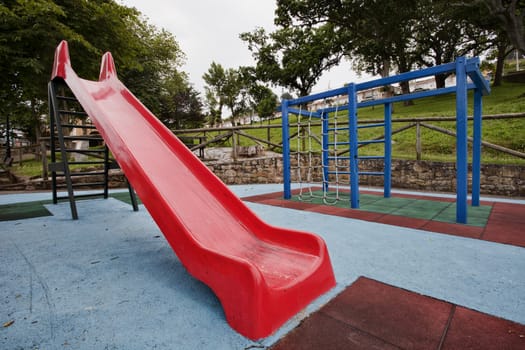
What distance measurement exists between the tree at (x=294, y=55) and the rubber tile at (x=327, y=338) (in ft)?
89.4

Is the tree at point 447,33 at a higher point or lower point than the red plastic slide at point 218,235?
higher

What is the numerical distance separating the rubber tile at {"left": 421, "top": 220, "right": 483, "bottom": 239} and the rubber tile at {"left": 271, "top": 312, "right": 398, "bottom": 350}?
1969 mm

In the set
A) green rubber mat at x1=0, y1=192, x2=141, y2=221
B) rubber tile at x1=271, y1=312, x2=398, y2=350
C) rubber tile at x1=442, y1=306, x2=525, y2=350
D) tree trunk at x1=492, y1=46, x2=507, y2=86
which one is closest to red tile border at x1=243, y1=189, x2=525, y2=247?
rubber tile at x1=442, y1=306, x2=525, y2=350

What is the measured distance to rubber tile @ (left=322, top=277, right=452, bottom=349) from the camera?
115 centimetres

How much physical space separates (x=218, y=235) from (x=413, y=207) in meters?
3.07

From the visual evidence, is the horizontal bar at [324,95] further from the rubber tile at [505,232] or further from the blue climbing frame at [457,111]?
the rubber tile at [505,232]

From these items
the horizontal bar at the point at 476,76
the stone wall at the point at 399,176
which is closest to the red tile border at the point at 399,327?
the horizontal bar at the point at 476,76

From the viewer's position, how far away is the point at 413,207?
3750 millimetres

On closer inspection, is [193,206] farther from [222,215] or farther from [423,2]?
[423,2]

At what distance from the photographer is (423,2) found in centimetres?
1425

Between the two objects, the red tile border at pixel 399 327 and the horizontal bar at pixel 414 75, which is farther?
the horizontal bar at pixel 414 75

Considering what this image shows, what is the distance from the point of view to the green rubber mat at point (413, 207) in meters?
3.16

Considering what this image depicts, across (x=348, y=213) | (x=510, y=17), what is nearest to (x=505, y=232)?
(x=348, y=213)

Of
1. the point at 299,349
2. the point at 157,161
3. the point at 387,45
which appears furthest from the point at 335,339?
the point at 387,45
